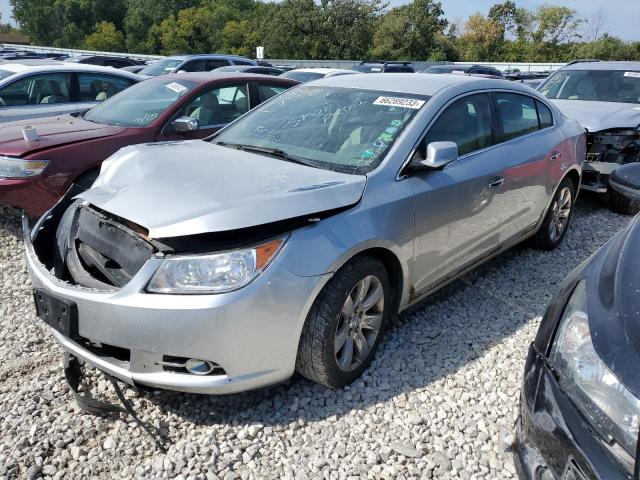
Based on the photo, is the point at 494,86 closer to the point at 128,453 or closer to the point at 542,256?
the point at 542,256

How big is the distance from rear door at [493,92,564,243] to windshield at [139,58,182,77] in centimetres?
1199

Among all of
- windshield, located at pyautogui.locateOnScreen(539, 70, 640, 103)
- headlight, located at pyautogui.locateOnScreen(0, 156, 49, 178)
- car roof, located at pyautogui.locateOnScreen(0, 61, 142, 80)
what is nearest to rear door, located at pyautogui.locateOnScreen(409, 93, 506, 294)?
headlight, located at pyautogui.locateOnScreen(0, 156, 49, 178)

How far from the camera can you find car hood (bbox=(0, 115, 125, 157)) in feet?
14.7

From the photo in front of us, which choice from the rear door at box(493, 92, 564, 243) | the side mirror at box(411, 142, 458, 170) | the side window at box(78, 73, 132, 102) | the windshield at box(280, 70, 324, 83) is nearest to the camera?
the side mirror at box(411, 142, 458, 170)

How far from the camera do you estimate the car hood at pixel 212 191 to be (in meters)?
2.31

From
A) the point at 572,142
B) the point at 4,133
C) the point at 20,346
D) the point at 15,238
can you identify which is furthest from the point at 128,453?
the point at 572,142

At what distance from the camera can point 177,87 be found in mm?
5512

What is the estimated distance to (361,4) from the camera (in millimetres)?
49281

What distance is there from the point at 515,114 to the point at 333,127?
1.66 metres

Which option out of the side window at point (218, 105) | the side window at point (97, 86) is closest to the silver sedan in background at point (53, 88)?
the side window at point (97, 86)

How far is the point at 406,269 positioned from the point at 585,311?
4.20 feet

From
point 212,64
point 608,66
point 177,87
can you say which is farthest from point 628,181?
point 212,64

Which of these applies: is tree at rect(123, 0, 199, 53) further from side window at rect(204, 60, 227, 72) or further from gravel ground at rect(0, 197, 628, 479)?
gravel ground at rect(0, 197, 628, 479)

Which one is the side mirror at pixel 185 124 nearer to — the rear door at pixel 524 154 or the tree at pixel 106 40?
the rear door at pixel 524 154
